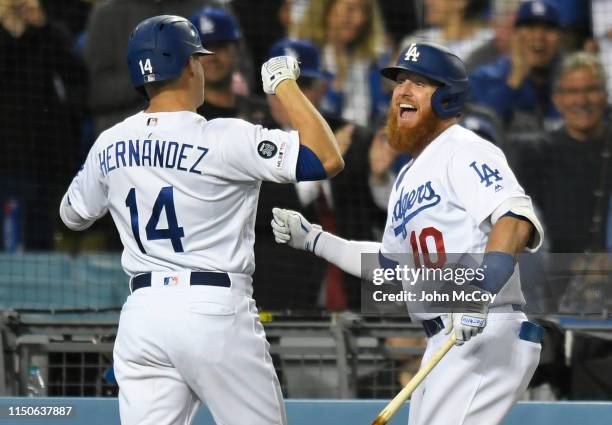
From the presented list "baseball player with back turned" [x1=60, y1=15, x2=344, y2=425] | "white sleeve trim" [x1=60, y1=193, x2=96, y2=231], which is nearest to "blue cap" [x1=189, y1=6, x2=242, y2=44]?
"white sleeve trim" [x1=60, y1=193, x2=96, y2=231]

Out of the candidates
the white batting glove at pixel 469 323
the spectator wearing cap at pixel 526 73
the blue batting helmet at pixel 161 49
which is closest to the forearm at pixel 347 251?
the white batting glove at pixel 469 323

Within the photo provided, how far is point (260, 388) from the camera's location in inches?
143

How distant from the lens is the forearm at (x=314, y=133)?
358 cm

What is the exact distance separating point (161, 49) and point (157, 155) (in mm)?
332

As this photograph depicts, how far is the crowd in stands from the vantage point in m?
6.85

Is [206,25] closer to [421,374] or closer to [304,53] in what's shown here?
[304,53]

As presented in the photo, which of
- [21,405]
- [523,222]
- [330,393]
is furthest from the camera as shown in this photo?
[330,393]

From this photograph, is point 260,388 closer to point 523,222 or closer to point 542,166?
point 523,222

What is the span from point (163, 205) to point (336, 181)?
343 centimetres

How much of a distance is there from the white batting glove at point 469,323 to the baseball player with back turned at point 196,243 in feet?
1.75

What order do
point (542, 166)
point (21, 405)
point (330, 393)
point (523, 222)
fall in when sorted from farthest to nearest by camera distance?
point (542, 166), point (330, 393), point (21, 405), point (523, 222)

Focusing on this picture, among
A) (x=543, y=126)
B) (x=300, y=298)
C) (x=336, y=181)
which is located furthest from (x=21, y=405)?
(x=543, y=126)

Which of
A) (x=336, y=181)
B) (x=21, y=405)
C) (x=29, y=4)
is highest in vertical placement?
(x=29, y=4)

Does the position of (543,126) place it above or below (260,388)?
above
